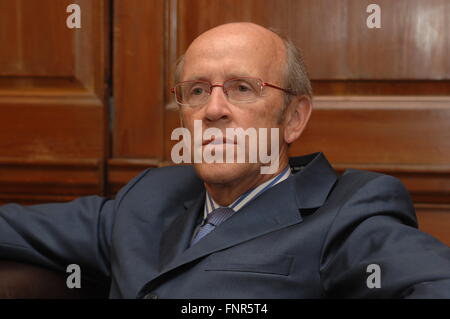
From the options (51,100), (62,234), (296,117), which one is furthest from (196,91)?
(51,100)

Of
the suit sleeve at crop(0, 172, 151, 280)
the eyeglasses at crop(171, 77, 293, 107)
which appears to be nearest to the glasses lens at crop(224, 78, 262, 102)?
the eyeglasses at crop(171, 77, 293, 107)

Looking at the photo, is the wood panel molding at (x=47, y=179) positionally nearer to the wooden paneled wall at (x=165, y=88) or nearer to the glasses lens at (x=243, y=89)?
the wooden paneled wall at (x=165, y=88)

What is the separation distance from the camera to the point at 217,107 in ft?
3.80

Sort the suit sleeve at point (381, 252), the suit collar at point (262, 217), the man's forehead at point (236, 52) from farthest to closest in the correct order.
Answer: the man's forehead at point (236, 52) → the suit collar at point (262, 217) → the suit sleeve at point (381, 252)

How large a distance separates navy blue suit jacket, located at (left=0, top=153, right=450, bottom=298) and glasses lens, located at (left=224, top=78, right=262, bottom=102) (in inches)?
7.9

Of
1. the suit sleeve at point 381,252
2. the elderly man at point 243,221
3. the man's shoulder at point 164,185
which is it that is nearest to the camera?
the suit sleeve at point 381,252

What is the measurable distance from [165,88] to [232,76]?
559 mm

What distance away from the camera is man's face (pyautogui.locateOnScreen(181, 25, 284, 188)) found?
1167 millimetres

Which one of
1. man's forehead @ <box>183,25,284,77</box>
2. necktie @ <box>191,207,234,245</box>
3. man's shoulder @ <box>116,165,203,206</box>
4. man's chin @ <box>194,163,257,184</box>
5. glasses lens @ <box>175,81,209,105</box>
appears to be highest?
man's forehead @ <box>183,25,284,77</box>

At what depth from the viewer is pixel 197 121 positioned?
1.20 m

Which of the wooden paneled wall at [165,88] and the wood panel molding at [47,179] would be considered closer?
the wooden paneled wall at [165,88]

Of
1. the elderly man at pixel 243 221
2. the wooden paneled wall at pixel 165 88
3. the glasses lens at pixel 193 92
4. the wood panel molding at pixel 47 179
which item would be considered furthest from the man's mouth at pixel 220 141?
the wood panel molding at pixel 47 179

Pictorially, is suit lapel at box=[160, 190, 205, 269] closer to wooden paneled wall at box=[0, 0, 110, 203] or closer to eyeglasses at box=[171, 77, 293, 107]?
eyeglasses at box=[171, 77, 293, 107]

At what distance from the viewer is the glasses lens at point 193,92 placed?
1.22 metres
